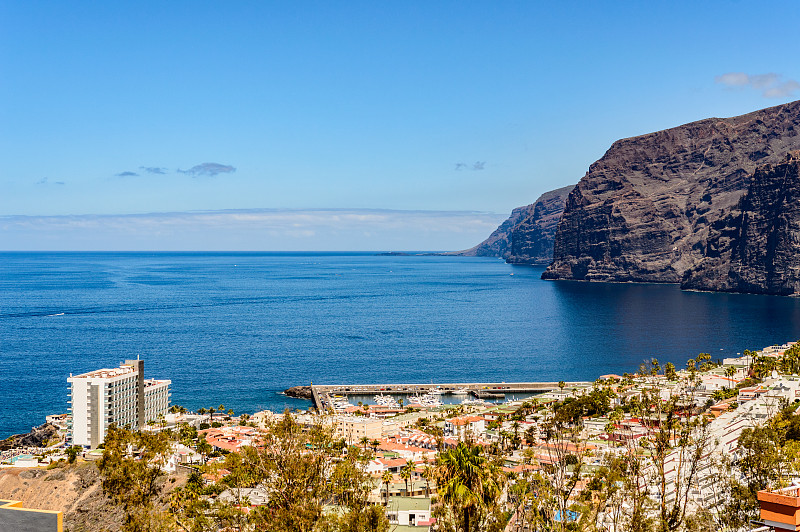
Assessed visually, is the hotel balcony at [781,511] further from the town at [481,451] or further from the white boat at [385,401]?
the white boat at [385,401]

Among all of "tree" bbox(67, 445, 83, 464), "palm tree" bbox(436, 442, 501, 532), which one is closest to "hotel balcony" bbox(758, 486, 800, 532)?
"palm tree" bbox(436, 442, 501, 532)

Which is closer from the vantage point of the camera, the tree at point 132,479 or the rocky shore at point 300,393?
the tree at point 132,479

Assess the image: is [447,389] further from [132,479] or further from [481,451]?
[481,451]

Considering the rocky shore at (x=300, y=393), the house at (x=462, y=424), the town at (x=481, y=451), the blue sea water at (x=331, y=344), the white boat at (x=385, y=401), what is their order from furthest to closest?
the blue sea water at (x=331, y=344) < the rocky shore at (x=300, y=393) < the white boat at (x=385, y=401) < the house at (x=462, y=424) < the town at (x=481, y=451)

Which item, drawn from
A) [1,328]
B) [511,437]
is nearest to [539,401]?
[511,437]

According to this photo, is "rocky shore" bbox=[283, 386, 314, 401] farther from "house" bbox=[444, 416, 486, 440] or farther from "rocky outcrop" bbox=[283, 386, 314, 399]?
"house" bbox=[444, 416, 486, 440]

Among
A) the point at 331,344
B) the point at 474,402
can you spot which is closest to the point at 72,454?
the point at 474,402

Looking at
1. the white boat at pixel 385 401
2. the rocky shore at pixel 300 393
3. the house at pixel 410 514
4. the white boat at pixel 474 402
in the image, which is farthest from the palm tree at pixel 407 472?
the rocky shore at pixel 300 393
